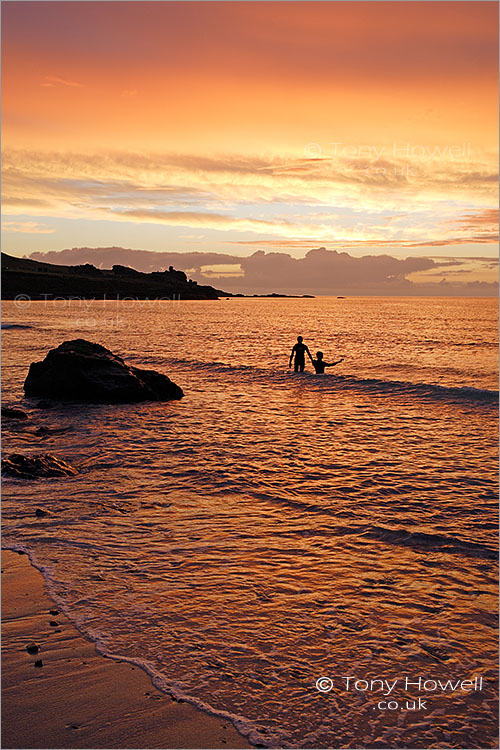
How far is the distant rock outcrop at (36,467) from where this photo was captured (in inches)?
463

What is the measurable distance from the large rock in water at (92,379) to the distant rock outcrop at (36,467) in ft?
29.3

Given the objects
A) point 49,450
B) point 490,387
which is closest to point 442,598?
point 49,450

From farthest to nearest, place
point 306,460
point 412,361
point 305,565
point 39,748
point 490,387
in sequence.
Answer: point 412,361 → point 490,387 → point 306,460 → point 305,565 → point 39,748

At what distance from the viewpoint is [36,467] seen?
12.0 meters

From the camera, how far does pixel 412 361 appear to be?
43031mm

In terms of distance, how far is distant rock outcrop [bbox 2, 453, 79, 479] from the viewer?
11769mm

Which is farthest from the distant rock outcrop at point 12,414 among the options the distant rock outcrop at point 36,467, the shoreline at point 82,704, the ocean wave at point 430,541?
the ocean wave at point 430,541

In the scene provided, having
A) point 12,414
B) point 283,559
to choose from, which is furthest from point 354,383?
point 283,559

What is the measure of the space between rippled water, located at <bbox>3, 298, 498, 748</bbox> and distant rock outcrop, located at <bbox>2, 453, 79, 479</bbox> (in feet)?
1.23

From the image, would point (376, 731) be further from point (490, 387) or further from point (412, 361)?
point (412, 361)

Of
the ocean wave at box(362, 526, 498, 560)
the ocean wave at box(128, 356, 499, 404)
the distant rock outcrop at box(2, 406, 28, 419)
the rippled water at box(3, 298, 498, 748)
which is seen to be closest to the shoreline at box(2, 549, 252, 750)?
the rippled water at box(3, 298, 498, 748)

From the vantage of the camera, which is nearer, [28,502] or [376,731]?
[376,731]

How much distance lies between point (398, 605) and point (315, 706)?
2239 mm

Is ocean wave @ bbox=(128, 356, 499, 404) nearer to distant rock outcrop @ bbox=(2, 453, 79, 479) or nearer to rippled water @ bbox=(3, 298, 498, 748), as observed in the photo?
rippled water @ bbox=(3, 298, 498, 748)
